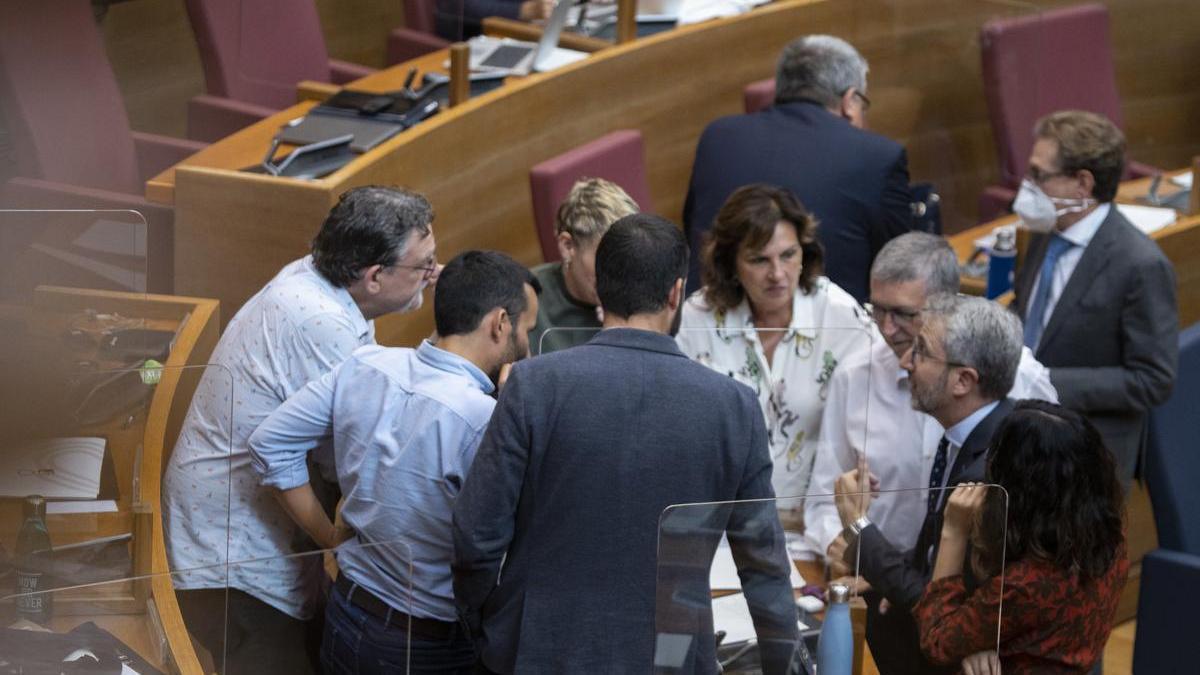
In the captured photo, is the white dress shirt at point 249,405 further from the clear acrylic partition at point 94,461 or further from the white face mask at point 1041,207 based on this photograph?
the white face mask at point 1041,207

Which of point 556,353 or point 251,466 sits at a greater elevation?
point 556,353

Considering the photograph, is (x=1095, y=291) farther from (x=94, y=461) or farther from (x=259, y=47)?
(x=259, y=47)

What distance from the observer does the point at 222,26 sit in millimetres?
4984

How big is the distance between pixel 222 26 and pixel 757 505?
136 inches

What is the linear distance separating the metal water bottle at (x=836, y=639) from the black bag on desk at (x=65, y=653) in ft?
2.68

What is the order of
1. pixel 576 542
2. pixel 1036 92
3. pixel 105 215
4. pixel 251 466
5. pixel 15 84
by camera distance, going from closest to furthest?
pixel 576 542 < pixel 251 466 < pixel 105 215 < pixel 15 84 < pixel 1036 92

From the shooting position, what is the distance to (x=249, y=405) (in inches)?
110

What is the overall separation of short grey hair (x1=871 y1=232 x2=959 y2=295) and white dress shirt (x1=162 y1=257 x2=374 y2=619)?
1.09 metres

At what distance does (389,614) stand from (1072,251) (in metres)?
2.26

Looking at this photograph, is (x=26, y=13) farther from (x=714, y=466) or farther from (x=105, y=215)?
(x=714, y=466)

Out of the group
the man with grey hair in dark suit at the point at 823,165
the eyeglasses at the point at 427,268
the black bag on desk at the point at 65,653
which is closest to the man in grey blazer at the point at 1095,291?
the man with grey hair in dark suit at the point at 823,165

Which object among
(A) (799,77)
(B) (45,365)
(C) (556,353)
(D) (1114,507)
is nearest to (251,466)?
(B) (45,365)

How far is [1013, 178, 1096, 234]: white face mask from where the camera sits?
4.05m

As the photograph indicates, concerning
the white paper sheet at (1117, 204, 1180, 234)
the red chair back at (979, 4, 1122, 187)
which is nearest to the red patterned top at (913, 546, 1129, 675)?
the white paper sheet at (1117, 204, 1180, 234)
